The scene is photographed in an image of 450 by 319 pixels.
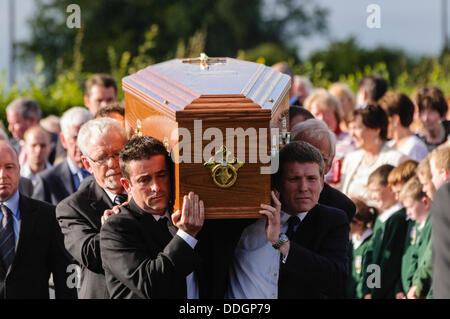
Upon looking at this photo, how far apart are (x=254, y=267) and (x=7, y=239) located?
198 centimetres

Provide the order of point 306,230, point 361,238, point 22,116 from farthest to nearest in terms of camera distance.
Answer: point 22,116 < point 361,238 < point 306,230

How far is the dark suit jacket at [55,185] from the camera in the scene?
21.1 feet

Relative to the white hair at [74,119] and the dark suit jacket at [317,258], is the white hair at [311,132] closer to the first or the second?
the dark suit jacket at [317,258]

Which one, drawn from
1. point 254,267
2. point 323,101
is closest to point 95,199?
point 254,267

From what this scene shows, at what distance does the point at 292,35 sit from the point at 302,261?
48.9 metres

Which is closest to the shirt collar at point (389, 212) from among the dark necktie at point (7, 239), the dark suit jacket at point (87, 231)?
the dark suit jacket at point (87, 231)

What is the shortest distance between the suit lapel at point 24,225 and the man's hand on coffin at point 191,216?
1804mm

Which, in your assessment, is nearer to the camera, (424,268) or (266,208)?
(266,208)

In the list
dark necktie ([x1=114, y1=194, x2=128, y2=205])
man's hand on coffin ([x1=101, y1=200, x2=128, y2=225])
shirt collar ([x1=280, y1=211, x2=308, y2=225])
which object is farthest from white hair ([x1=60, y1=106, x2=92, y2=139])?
shirt collar ([x1=280, y1=211, x2=308, y2=225])

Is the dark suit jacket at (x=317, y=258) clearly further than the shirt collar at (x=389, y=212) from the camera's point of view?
No

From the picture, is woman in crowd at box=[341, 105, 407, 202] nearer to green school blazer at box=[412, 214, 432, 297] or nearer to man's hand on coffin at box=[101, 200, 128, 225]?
green school blazer at box=[412, 214, 432, 297]

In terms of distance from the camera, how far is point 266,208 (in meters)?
3.90

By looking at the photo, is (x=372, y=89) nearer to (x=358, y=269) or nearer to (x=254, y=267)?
(x=358, y=269)
